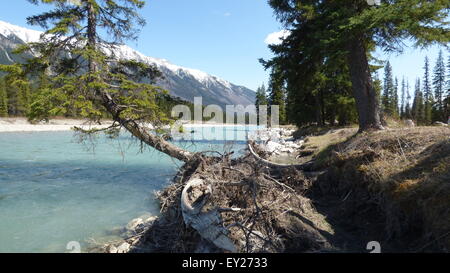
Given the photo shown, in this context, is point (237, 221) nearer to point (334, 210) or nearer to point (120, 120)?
point (334, 210)

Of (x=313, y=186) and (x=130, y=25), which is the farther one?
(x=130, y=25)

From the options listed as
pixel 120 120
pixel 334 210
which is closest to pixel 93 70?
pixel 120 120

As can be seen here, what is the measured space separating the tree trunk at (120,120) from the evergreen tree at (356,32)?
5.59 m

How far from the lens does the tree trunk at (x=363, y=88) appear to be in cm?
1005

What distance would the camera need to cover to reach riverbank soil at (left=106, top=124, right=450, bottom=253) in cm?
425

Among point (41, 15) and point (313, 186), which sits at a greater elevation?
point (41, 15)

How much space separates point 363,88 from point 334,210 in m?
5.83

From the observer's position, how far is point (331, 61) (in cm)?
941

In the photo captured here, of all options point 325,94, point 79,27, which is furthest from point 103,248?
point 325,94

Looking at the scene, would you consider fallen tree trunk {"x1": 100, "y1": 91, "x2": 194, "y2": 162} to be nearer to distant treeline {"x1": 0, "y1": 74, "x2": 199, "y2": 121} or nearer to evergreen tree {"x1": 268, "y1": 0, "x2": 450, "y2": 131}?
distant treeline {"x1": 0, "y1": 74, "x2": 199, "y2": 121}

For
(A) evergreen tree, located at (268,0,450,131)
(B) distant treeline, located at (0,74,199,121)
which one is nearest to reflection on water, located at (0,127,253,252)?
(B) distant treeline, located at (0,74,199,121)
